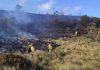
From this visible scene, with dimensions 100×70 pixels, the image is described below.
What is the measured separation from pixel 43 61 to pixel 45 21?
27192 millimetres

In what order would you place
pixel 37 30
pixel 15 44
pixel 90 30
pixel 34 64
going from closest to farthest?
1. pixel 34 64
2. pixel 15 44
3. pixel 37 30
4. pixel 90 30

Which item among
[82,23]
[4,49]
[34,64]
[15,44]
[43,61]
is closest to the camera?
[34,64]

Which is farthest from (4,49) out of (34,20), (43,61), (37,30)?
(34,20)

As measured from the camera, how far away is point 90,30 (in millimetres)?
44938

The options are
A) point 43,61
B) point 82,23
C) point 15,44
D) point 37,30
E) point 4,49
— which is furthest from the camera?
point 82,23

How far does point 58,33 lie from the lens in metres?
41.3

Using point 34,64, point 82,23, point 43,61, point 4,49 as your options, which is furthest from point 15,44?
point 82,23

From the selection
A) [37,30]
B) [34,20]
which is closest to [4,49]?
[37,30]

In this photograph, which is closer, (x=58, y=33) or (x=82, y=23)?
(x=58, y=33)

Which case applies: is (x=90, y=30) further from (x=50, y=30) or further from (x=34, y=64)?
(x=34, y=64)

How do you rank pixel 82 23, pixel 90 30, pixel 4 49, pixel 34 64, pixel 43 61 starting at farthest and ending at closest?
pixel 82 23, pixel 90 30, pixel 4 49, pixel 43 61, pixel 34 64

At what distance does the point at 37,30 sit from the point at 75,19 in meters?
11.6

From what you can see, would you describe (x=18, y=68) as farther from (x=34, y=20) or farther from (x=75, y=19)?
(x=75, y=19)

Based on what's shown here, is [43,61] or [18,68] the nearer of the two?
[18,68]
